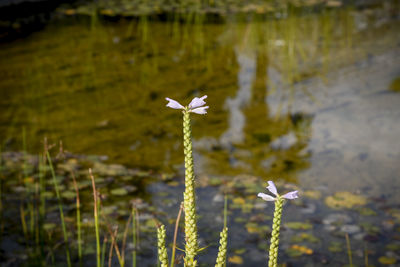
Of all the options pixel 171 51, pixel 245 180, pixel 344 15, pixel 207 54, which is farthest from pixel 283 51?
pixel 245 180

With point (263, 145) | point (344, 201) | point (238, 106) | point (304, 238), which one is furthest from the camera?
point (238, 106)

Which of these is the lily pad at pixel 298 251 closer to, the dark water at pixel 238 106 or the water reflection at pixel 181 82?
the dark water at pixel 238 106

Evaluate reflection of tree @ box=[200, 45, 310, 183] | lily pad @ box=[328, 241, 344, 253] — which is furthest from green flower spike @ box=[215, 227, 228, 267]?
reflection of tree @ box=[200, 45, 310, 183]

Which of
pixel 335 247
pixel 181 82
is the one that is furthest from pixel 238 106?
pixel 335 247

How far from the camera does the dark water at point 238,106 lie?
325cm

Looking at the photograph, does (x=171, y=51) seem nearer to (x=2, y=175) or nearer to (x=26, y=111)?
(x=26, y=111)

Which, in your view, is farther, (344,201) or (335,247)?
(344,201)

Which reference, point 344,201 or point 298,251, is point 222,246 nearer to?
point 298,251

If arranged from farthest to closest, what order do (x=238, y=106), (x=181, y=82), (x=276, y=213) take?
(x=181, y=82), (x=238, y=106), (x=276, y=213)

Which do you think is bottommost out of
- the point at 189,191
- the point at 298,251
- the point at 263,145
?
the point at 298,251

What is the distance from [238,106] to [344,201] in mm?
1665

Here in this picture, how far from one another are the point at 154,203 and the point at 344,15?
5.03 m

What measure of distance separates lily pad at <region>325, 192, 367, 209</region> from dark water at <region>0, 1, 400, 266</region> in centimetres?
5

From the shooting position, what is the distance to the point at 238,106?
4586 millimetres
